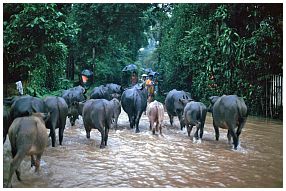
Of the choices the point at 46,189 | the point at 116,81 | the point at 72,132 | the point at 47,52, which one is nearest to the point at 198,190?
the point at 46,189

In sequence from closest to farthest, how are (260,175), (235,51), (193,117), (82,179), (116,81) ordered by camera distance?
(82,179) < (260,175) < (193,117) < (235,51) < (116,81)

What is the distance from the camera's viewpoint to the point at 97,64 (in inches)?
733

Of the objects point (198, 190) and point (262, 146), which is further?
point (262, 146)

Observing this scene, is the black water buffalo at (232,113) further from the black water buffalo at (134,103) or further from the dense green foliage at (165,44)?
the black water buffalo at (134,103)

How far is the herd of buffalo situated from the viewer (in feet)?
14.8

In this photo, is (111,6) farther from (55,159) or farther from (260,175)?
(260,175)

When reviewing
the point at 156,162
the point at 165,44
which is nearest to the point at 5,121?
the point at 156,162

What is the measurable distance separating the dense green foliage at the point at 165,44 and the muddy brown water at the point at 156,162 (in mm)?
2260

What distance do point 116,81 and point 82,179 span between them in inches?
643

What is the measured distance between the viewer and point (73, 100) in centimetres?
998

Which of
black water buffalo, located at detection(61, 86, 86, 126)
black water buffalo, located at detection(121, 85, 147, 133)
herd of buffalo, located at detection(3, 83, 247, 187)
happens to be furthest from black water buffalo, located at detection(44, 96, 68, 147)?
black water buffalo, located at detection(121, 85, 147, 133)

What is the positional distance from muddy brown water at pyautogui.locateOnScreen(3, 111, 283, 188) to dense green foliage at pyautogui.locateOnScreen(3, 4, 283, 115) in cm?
226

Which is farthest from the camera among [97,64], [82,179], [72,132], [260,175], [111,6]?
[97,64]

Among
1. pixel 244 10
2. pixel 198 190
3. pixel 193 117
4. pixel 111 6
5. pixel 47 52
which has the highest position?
pixel 111 6
